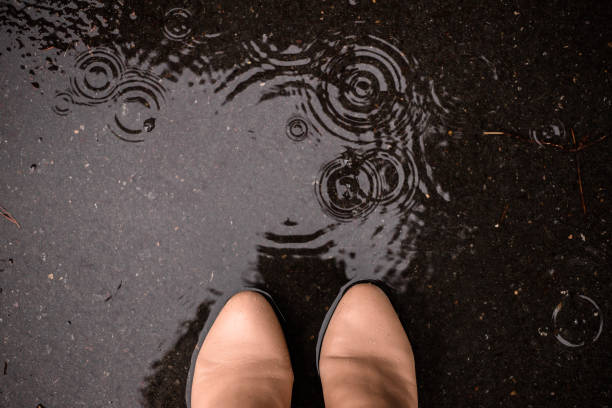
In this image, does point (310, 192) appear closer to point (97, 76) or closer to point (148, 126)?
point (148, 126)

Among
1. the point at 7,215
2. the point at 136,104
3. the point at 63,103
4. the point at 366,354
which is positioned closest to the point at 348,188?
the point at 366,354

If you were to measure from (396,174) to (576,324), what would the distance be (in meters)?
0.92

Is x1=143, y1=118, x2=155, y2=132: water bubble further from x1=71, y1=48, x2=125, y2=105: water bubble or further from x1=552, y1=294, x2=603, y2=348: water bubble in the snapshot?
x1=552, y1=294, x2=603, y2=348: water bubble

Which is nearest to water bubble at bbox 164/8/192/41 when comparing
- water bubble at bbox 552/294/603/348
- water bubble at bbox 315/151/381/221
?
water bubble at bbox 315/151/381/221

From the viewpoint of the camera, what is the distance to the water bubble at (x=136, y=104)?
60.3 inches

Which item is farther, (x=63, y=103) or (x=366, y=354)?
(x=63, y=103)

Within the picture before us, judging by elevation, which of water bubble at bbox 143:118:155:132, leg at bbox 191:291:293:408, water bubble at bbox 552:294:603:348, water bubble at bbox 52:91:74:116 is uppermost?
water bubble at bbox 52:91:74:116

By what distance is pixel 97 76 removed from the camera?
1535mm

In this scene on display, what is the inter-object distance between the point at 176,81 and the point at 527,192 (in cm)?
147

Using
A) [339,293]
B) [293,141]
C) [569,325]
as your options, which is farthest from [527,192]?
[293,141]

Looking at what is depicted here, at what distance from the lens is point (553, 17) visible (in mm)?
1547

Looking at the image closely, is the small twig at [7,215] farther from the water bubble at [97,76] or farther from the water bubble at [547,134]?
the water bubble at [547,134]

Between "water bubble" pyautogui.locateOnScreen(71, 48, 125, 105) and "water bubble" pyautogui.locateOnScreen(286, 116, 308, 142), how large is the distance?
0.71m

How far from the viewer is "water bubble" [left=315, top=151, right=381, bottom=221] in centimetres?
151
